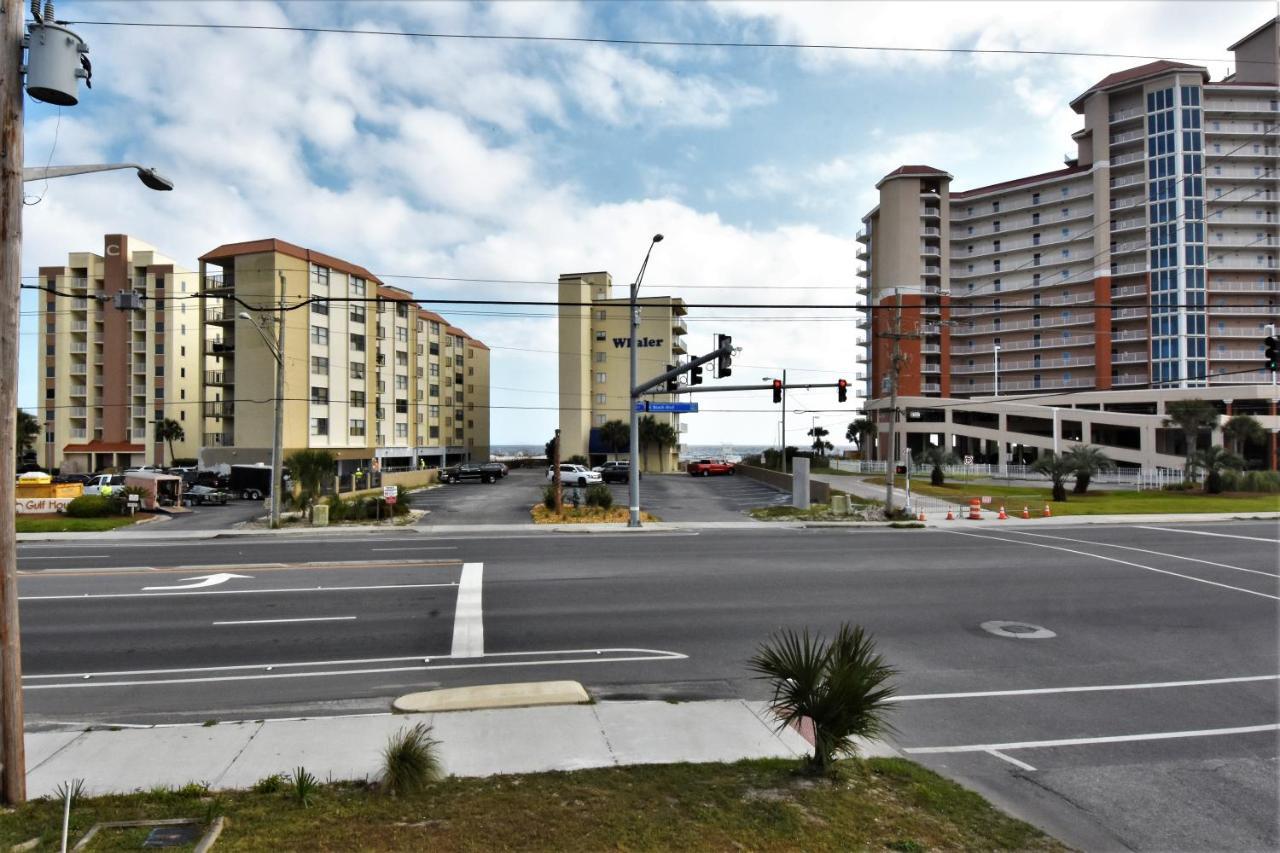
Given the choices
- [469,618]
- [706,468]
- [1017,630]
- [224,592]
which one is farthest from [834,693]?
[706,468]

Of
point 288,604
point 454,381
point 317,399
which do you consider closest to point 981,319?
point 454,381

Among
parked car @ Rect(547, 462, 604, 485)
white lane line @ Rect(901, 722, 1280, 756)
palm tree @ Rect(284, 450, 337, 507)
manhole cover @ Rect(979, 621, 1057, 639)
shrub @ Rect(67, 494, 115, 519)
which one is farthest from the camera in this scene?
parked car @ Rect(547, 462, 604, 485)

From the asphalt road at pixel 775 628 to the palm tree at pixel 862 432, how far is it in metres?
64.5

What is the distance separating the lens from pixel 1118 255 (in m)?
84.0

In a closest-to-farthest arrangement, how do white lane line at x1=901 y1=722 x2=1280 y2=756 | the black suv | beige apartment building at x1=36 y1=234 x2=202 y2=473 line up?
white lane line at x1=901 y1=722 x2=1280 y2=756 < the black suv < beige apartment building at x1=36 y1=234 x2=202 y2=473

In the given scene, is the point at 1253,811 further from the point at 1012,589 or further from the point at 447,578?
the point at 447,578

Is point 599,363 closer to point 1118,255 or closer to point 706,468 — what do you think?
point 706,468

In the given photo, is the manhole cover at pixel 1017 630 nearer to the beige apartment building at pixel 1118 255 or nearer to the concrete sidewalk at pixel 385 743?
the concrete sidewalk at pixel 385 743

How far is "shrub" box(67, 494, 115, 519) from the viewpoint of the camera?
30.3 m

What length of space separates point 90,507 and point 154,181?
99.9 feet

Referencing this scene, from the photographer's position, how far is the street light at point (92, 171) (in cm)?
594

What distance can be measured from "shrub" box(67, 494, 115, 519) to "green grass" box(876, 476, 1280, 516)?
39.9 meters

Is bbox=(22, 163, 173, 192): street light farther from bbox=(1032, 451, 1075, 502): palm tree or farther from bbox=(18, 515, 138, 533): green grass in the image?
bbox=(1032, 451, 1075, 502): palm tree

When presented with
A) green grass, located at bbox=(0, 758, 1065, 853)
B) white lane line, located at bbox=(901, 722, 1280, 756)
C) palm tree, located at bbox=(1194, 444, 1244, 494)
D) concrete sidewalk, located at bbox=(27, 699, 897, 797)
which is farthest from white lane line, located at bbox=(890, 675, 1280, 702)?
palm tree, located at bbox=(1194, 444, 1244, 494)
